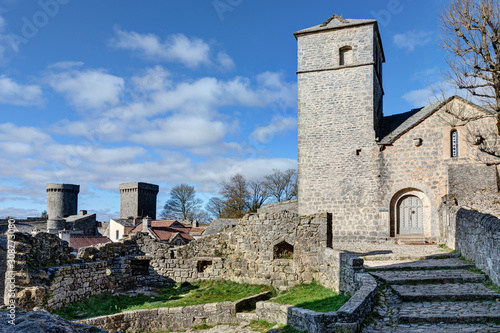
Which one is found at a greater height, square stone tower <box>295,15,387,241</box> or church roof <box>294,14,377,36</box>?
church roof <box>294,14,377,36</box>

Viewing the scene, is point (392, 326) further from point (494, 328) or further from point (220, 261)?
point (220, 261)

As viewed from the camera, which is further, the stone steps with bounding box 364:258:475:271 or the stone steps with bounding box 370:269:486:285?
the stone steps with bounding box 364:258:475:271

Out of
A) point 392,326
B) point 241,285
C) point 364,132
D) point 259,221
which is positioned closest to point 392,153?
point 364,132

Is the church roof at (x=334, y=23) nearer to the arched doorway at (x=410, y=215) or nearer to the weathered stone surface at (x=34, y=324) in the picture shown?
the arched doorway at (x=410, y=215)

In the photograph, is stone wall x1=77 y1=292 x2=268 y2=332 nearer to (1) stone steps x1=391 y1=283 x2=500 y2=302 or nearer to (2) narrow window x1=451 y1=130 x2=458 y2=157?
(1) stone steps x1=391 y1=283 x2=500 y2=302

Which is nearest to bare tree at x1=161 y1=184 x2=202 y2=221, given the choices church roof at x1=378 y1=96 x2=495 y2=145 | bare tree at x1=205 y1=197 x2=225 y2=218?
bare tree at x1=205 y1=197 x2=225 y2=218

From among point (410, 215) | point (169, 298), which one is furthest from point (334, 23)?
point (169, 298)

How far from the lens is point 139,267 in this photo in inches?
611

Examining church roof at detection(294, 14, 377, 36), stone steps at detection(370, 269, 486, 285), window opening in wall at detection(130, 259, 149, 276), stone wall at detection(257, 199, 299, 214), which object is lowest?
window opening in wall at detection(130, 259, 149, 276)

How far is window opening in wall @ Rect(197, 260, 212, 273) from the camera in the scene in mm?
15305

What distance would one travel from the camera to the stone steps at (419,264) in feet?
36.7

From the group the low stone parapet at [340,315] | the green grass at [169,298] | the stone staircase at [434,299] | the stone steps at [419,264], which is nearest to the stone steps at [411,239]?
the stone steps at [419,264]

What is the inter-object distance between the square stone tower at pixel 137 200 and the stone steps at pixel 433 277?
185 feet

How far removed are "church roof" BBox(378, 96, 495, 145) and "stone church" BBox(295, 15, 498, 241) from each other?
62 millimetres
